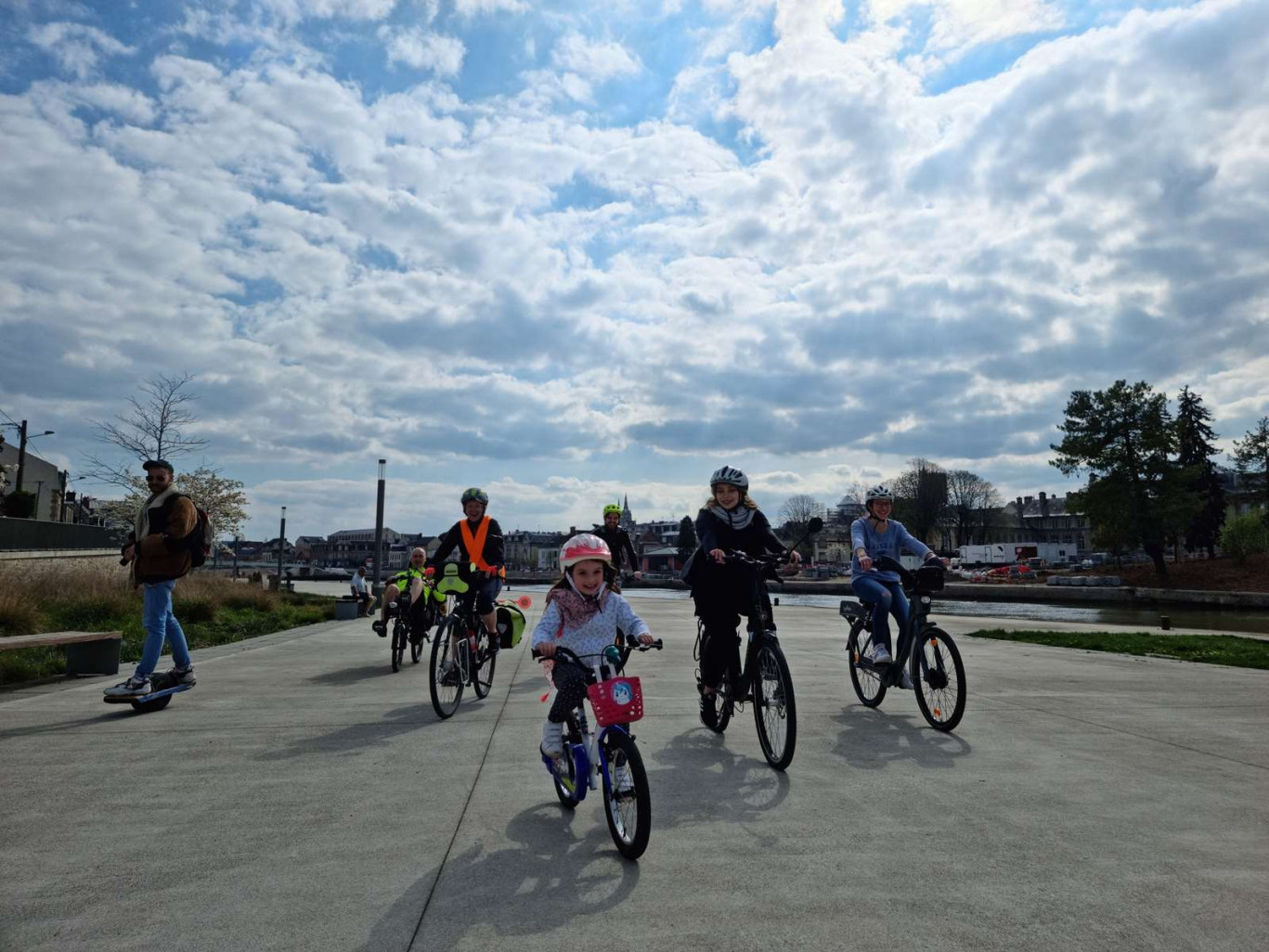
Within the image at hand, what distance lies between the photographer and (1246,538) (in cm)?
5041

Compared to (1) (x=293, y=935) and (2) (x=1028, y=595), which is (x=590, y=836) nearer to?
(1) (x=293, y=935)

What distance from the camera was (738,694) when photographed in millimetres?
5406

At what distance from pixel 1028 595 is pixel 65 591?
48.5 m

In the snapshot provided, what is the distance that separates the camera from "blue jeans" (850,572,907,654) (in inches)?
259

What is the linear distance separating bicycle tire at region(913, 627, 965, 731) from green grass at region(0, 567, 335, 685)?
841 cm

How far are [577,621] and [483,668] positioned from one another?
3.72 m

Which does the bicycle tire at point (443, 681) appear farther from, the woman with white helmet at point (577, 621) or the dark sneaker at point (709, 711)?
the woman with white helmet at point (577, 621)

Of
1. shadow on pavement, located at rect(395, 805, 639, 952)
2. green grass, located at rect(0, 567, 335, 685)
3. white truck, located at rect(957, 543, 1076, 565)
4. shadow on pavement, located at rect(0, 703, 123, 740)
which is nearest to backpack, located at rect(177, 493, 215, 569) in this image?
shadow on pavement, located at rect(0, 703, 123, 740)

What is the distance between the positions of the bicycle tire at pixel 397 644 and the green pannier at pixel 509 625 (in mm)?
2653

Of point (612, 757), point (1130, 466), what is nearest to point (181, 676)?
point (612, 757)

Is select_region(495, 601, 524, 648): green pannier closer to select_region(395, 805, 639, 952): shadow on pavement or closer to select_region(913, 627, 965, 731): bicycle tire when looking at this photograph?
select_region(913, 627, 965, 731): bicycle tire

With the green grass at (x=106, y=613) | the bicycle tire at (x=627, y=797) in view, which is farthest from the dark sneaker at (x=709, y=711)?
the green grass at (x=106, y=613)

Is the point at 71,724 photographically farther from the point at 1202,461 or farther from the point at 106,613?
the point at 1202,461

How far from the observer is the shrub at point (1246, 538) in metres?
50.2
